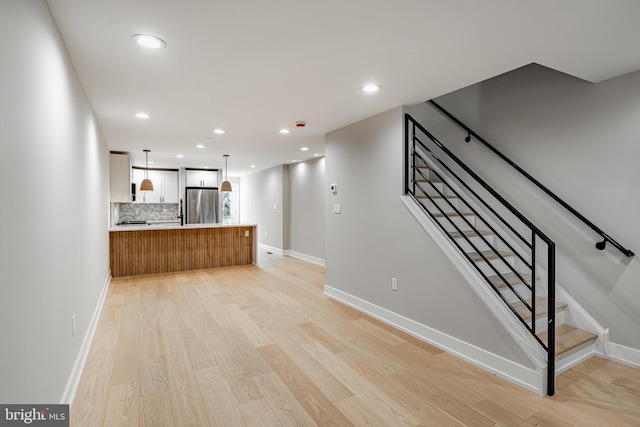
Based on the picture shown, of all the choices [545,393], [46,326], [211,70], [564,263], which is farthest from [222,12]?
[564,263]

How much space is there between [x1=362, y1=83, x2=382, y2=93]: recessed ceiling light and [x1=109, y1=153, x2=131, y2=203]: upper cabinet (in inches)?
217

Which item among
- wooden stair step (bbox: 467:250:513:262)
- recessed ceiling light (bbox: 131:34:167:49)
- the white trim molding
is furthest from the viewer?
the white trim molding

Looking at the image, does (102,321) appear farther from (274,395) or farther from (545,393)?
(545,393)

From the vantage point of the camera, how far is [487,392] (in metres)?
2.30

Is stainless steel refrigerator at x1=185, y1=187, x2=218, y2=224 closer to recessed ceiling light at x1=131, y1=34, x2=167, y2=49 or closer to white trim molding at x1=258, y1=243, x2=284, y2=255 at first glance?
white trim molding at x1=258, y1=243, x2=284, y2=255

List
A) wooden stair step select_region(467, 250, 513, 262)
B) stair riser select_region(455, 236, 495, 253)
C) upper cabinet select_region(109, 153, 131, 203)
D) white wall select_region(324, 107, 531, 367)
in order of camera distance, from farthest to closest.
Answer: upper cabinet select_region(109, 153, 131, 203), stair riser select_region(455, 236, 495, 253), wooden stair step select_region(467, 250, 513, 262), white wall select_region(324, 107, 531, 367)

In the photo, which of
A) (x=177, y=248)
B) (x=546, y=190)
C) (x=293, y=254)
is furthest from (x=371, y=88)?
(x=293, y=254)

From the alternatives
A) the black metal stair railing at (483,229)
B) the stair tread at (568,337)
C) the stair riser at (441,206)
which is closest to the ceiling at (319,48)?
the black metal stair railing at (483,229)

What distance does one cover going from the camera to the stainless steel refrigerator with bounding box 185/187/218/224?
913 centimetres

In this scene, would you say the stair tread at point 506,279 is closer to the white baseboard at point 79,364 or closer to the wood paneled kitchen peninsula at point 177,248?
the white baseboard at point 79,364

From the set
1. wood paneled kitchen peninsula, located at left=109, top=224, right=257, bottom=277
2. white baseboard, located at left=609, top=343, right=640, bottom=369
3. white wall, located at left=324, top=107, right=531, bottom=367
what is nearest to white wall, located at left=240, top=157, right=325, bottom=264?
wood paneled kitchen peninsula, located at left=109, top=224, right=257, bottom=277

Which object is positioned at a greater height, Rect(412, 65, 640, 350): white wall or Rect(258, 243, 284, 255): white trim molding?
Rect(412, 65, 640, 350): white wall

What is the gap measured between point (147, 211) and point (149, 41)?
311 inches

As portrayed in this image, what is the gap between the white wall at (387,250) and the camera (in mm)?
2840
